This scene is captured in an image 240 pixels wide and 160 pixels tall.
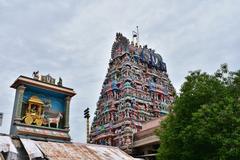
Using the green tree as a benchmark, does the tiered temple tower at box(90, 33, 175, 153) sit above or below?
above

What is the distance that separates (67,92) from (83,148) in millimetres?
4152

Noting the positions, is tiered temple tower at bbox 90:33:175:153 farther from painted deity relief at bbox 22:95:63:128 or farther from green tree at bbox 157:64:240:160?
green tree at bbox 157:64:240:160

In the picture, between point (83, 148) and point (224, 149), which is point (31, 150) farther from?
point (224, 149)

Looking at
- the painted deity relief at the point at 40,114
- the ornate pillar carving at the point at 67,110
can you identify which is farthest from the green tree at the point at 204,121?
the painted deity relief at the point at 40,114

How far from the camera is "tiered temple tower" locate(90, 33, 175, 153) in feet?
→ 126

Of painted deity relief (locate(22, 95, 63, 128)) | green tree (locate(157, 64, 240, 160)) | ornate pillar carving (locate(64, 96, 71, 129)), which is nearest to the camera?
green tree (locate(157, 64, 240, 160))

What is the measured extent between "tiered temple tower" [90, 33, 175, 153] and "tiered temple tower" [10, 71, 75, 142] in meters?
20.6

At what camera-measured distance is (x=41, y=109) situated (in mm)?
16422

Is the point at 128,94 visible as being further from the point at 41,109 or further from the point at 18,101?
the point at 18,101

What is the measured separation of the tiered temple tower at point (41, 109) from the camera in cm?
1519

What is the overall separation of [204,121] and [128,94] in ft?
87.7

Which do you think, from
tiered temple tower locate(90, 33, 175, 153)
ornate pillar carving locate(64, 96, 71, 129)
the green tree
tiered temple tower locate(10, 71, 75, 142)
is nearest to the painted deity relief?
tiered temple tower locate(10, 71, 75, 142)

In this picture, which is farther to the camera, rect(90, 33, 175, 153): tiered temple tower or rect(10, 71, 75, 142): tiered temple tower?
rect(90, 33, 175, 153): tiered temple tower

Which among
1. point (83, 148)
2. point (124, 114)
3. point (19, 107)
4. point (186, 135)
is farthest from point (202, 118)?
point (124, 114)
